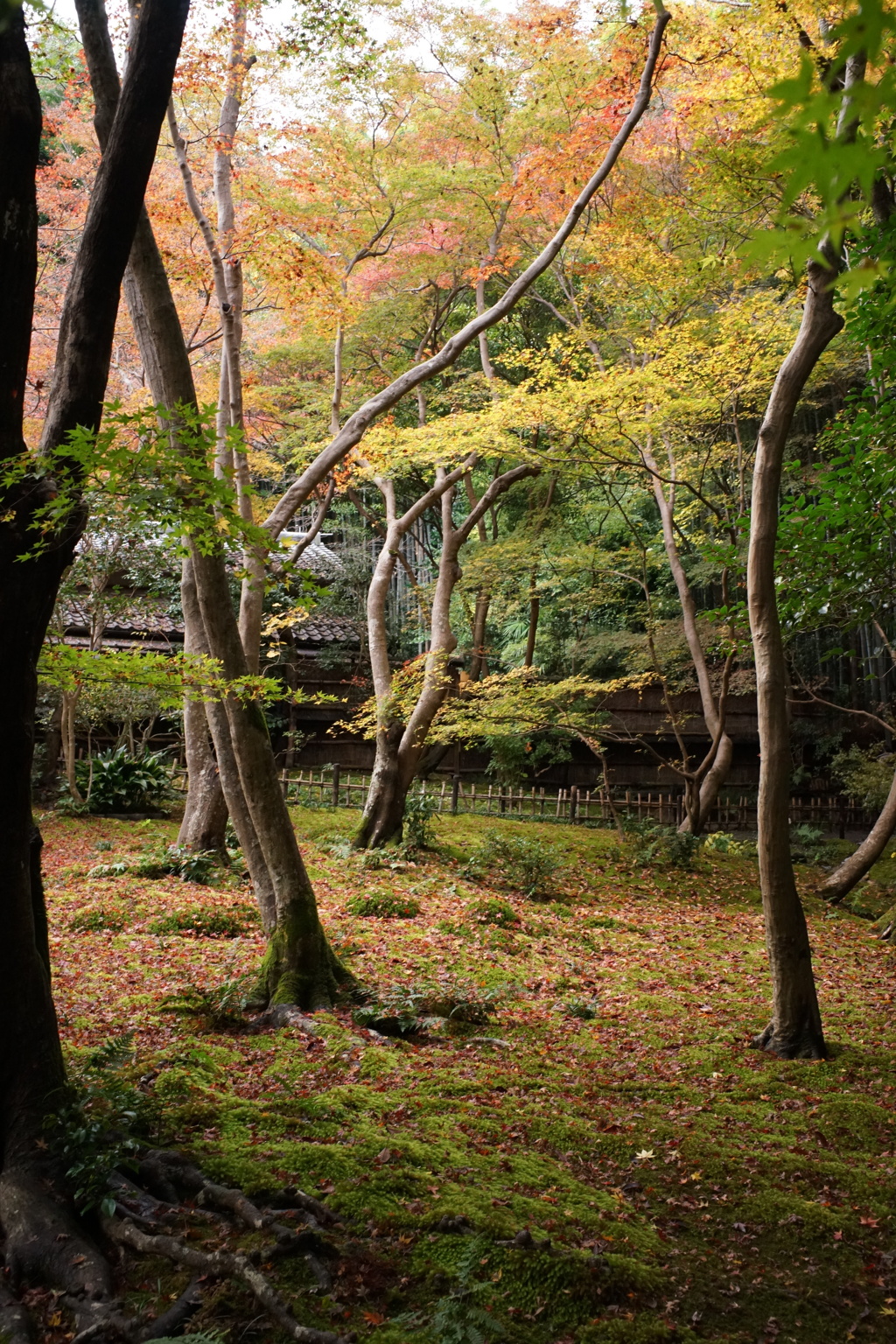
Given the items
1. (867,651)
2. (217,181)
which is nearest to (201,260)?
(217,181)

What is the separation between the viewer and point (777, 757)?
5836mm

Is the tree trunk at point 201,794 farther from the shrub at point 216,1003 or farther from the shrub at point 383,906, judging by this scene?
the shrub at point 216,1003

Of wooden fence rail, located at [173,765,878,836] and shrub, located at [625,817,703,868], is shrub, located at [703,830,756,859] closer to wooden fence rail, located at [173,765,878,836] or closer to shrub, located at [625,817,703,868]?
shrub, located at [625,817,703,868]

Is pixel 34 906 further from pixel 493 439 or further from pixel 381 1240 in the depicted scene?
pixel 493 439

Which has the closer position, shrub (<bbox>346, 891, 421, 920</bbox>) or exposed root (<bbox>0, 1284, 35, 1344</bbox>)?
exposed root (<bbox>0, 1284, 35, 1344</bbox>)

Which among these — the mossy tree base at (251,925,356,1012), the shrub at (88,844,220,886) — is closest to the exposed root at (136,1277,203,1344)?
the mossy tree base at (251,925,356,1012)

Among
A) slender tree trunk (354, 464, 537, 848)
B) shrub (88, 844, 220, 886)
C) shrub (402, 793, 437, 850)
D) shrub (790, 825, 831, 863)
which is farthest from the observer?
shrub (790, 825, 831, 863)

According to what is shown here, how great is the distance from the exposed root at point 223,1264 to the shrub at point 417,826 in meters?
9.09

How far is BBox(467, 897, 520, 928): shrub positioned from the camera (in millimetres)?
9781

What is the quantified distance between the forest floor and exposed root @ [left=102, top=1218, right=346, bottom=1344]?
0.17 feet

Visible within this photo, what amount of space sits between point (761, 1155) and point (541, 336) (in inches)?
700

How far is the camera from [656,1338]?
291cm

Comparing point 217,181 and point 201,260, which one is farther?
point 201,260

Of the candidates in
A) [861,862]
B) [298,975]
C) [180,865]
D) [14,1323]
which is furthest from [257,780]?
[861,862]
